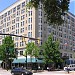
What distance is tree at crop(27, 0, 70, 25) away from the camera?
7406 mm

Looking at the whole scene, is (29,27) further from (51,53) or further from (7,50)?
(51,53)

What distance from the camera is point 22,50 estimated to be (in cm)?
10006

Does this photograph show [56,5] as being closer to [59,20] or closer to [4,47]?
[59,20]

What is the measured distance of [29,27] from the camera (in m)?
98.6

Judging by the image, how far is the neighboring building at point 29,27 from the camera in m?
97.2

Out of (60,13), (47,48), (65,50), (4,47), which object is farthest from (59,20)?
(65,50)

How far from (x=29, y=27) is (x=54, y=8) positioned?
9121 centimetres

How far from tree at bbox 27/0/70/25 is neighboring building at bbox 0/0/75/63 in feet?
261

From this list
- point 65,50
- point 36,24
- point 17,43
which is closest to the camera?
point 36,24

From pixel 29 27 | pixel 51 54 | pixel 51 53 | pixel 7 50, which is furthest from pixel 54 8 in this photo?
pixel 29 27

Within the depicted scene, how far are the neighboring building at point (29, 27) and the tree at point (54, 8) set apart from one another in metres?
79.6

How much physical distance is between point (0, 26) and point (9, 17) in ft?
29.1

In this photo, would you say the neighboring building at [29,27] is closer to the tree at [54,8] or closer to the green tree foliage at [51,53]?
the green tree foliage at [51,53]

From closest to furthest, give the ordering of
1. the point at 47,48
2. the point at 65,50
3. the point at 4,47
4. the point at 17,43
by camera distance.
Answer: the point at 47,48 → the point at 4,47 → the point at 17,43 → the point at 65,50
